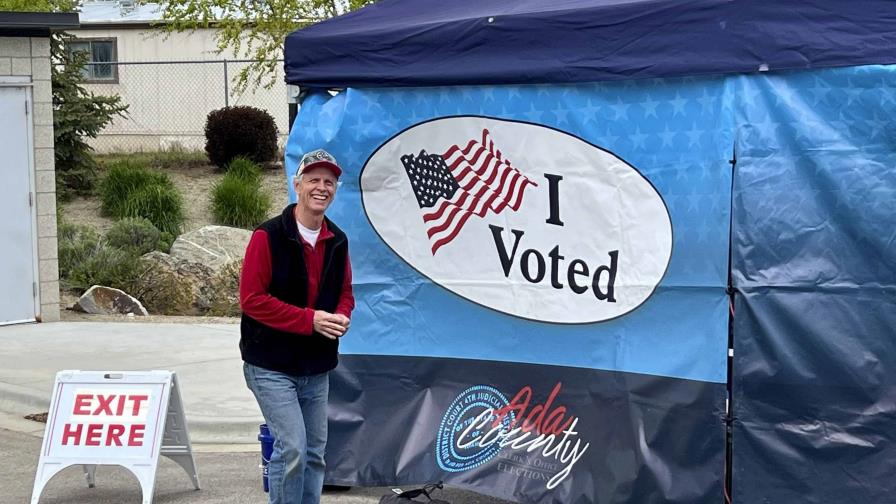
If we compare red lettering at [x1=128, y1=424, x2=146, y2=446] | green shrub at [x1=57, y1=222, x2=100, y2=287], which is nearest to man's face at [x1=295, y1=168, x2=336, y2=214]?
red lettering at [x1=128, y1=424, x2=146, y2=446]

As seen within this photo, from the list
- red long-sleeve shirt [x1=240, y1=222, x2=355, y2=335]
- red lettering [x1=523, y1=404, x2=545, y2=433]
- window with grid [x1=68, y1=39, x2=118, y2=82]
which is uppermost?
window with grid [x1=68, y1=39, x2=118, y2=82]

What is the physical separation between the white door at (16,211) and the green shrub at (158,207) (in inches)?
235

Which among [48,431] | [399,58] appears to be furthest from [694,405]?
[48,431]

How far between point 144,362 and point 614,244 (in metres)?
6.08

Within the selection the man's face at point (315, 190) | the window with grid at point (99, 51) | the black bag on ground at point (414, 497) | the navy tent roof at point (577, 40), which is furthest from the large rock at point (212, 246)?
the window with grid at point (99, 51)

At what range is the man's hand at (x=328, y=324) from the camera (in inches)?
211

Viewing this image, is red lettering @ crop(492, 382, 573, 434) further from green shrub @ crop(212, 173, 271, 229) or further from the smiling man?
green shrub @ crop(212, 173, 271, 229)

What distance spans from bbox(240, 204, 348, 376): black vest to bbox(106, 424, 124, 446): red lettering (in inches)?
62.4

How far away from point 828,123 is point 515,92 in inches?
60.5

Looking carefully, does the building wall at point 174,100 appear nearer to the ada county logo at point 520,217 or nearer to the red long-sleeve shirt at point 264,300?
the ada county logo at point 520,217

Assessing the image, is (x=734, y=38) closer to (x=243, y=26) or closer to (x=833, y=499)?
(x=833, y=499)

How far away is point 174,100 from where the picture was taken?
1073 inches

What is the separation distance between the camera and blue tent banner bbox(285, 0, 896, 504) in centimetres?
528

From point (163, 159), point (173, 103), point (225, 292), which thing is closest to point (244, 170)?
point (163, 159)
